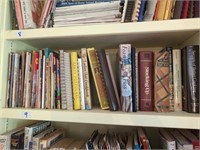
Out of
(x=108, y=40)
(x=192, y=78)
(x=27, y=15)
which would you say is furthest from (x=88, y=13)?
(x=192, y=78)

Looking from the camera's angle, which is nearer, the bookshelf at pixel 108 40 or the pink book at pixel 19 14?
the bookshelf at pixel 108 40

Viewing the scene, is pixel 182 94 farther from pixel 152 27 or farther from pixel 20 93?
pixel 20 93

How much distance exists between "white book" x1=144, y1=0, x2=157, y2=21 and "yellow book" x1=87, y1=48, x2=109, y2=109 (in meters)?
0.25

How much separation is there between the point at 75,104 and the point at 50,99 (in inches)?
4.4

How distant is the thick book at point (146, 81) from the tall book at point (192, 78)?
0.12 metres

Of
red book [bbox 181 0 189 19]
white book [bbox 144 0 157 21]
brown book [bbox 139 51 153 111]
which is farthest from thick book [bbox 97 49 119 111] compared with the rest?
red book [bbox 181 0 189 19]

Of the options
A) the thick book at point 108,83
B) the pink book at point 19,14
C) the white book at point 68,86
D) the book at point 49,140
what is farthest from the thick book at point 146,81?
the pink book at point 19,14

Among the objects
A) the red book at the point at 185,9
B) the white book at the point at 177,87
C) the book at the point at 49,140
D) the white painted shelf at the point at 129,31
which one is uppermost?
the red book at the point at 185,9

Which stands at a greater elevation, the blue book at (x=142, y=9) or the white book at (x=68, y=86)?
the blue book at (x=142, y=9)

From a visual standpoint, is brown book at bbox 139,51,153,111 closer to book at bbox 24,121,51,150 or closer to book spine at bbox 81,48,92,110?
book spine at bbox 81,48,92,110

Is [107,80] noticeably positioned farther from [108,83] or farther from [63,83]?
[63,83]

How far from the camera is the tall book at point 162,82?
658mm

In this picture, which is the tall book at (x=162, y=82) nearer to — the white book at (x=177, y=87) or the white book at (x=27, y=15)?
the white book at (x=177, y=87)

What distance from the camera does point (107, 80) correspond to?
67 cm
